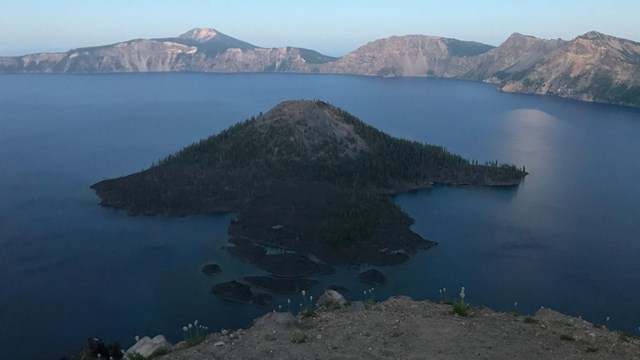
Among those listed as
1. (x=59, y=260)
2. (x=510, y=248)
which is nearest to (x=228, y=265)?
(x=59, y=260)

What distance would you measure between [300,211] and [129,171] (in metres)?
71.4

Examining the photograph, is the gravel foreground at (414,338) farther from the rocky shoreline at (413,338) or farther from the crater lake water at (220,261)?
the crater lake water at (220,261)

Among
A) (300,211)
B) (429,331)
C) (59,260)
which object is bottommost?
(59,260)

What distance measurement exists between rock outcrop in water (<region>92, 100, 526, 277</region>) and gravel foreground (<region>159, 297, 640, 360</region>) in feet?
197

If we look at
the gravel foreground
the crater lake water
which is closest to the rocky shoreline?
the gravel foreground

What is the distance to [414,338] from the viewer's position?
3038 centimetres

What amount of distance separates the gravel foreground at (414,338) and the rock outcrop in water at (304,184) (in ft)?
197

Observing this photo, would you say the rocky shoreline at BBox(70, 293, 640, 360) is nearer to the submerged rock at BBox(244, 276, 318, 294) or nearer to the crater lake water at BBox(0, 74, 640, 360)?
the crater lake water at BBox(0, 74, 640, 360)

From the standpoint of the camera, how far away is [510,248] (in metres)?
105

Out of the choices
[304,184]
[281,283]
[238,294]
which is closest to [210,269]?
[238,294]

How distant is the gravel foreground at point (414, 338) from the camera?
28750 millimetres

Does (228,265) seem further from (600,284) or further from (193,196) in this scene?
(600,284)

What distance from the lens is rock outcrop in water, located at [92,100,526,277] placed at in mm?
102625

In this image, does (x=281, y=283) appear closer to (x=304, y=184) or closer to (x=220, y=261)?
(x=220, y=261)
